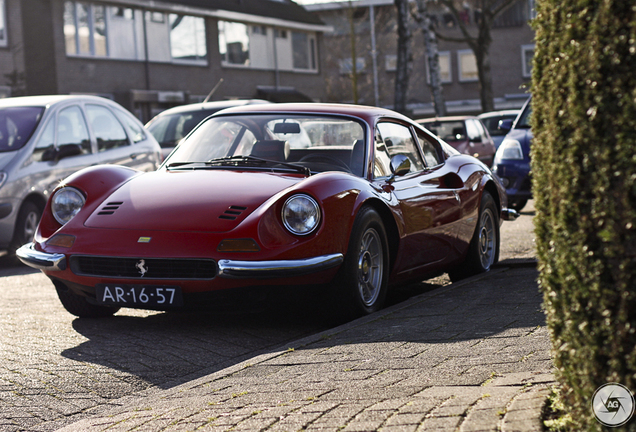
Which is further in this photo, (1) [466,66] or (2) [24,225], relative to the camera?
(1) [466,66]

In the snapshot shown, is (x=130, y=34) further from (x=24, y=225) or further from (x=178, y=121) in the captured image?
(x=24, y=225)

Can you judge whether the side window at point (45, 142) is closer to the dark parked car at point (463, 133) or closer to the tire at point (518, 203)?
the tire at point (518, 203)

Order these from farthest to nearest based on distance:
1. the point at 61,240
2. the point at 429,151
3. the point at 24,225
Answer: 1. the point at 24,225
2. the point at 429,151
3. the point at 61,240

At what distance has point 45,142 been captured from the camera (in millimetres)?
10258

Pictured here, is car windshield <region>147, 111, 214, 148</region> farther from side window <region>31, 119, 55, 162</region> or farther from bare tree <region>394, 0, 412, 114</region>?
bare tree <region>394, 0, 412, 114</region>

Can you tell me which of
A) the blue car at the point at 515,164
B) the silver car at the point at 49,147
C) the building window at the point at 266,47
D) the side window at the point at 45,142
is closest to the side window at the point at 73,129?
the silver car at the point at 49,147

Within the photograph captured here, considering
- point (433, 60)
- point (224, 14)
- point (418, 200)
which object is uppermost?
point (224, 14)

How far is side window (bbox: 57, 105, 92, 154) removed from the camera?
10.6 m

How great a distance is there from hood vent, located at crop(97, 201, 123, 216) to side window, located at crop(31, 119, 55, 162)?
460 centimetres

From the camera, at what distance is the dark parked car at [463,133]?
64.1ft

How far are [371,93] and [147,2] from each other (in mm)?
26790

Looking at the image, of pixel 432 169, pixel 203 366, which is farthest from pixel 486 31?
pixel 203 366

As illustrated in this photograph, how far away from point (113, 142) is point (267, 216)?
6.27 m

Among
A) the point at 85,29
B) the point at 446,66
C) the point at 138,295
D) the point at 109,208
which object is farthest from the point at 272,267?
the point at 446,66
